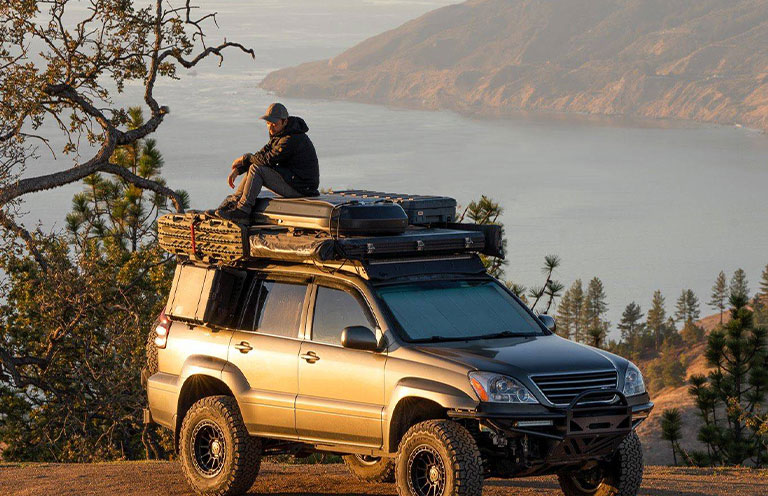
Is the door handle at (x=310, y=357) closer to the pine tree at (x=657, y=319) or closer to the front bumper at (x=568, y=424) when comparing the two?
the front bumper at (x=568, y=424)

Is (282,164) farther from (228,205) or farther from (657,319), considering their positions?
(657,319)

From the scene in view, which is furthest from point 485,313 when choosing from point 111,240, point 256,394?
point 111,240

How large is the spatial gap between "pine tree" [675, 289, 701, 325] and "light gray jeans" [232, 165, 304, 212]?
15609cm

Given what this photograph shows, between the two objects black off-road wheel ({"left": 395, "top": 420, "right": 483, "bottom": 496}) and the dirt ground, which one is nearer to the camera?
black off-road wheel ({"left": 395, "top": 420, "right": 483, "bottom": 496})

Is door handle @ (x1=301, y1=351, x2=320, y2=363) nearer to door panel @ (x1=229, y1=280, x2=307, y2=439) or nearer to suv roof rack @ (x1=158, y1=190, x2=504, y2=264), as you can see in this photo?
door panel @ (x1=229, y1=280, x2=307, y2=439)

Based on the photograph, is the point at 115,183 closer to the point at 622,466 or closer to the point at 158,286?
the point at 158,286


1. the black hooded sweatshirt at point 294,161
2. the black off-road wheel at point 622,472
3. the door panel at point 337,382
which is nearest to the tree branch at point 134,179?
the black hooded sweatshirt at point 294,161

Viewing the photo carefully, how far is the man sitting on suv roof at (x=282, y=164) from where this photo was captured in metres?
10.2

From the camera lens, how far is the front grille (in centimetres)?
773

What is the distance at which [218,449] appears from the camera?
950 cm

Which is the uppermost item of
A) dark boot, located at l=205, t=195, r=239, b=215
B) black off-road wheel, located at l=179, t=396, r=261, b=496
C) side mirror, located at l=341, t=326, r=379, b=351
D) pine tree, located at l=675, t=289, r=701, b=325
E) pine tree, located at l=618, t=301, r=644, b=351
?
pine tree, located at l=675, t=289, r=701, b=325

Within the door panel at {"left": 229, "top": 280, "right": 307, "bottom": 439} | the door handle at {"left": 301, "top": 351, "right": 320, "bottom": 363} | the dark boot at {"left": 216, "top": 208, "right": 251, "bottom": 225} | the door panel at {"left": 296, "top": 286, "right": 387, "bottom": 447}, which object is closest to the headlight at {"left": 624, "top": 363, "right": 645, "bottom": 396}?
the door panel at {"left": 296, "top": 286, "right": 387, "bottom": 447}

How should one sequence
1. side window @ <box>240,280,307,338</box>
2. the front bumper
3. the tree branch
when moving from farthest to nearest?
the tree branch, side window @ <box>240,280,307,338</box>, the front bumper

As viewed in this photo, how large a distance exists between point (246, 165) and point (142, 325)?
14193 mm
